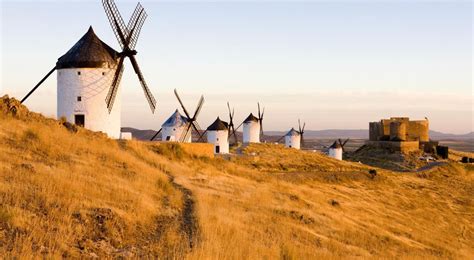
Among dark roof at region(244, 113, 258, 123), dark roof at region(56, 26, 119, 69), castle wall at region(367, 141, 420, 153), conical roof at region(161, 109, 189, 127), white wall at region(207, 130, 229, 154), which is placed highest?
dark roof at region(56, 26, 119, 69)

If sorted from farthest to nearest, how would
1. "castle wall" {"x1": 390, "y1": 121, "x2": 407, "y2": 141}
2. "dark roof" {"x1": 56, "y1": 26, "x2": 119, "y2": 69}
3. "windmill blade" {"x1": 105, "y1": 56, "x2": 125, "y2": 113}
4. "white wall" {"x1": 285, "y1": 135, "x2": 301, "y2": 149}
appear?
"white wall" {"x1": 285, "y1": 135, "x2": 301, "y2": 149} → "castle wall" {"x1": 390, "y1": 121, "x2": 407, "y2": 141} → "windmill blade" {"x1": 105, "y1": 56, "x2": 125, "y2": 113} → "dark roof" {"x1": 56, "y1": 26, "x2": 119, "y2": 69}

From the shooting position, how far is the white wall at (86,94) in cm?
2505

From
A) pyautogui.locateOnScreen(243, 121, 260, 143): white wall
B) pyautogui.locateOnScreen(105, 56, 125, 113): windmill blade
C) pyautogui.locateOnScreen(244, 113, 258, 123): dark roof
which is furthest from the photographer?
pyautogui.locateOnScreen(244, 113, 258, 123): dark roof

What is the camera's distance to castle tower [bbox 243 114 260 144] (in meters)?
58.9

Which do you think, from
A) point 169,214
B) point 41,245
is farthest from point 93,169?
point 41,245

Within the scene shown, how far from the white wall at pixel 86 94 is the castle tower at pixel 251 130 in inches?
1346

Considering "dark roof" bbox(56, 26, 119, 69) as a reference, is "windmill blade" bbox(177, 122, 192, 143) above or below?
below

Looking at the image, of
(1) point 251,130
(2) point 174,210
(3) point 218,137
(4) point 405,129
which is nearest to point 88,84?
(2) point 174,210

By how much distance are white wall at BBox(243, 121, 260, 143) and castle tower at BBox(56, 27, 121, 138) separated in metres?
34.2

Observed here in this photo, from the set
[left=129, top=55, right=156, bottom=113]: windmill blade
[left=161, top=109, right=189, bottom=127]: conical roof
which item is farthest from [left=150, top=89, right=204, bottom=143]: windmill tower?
[left=129, top=55, right=156, bottom=113]: windmill blade

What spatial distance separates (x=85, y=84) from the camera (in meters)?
25.0

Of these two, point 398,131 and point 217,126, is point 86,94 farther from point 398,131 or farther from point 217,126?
point 398,131

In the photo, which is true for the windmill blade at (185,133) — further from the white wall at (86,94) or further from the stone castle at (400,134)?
the stone castle at (400,134)

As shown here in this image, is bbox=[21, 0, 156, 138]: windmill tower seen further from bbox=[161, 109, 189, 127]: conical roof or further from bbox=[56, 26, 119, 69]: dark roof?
bbox=[161, 109, 189, 127]: conical roof
